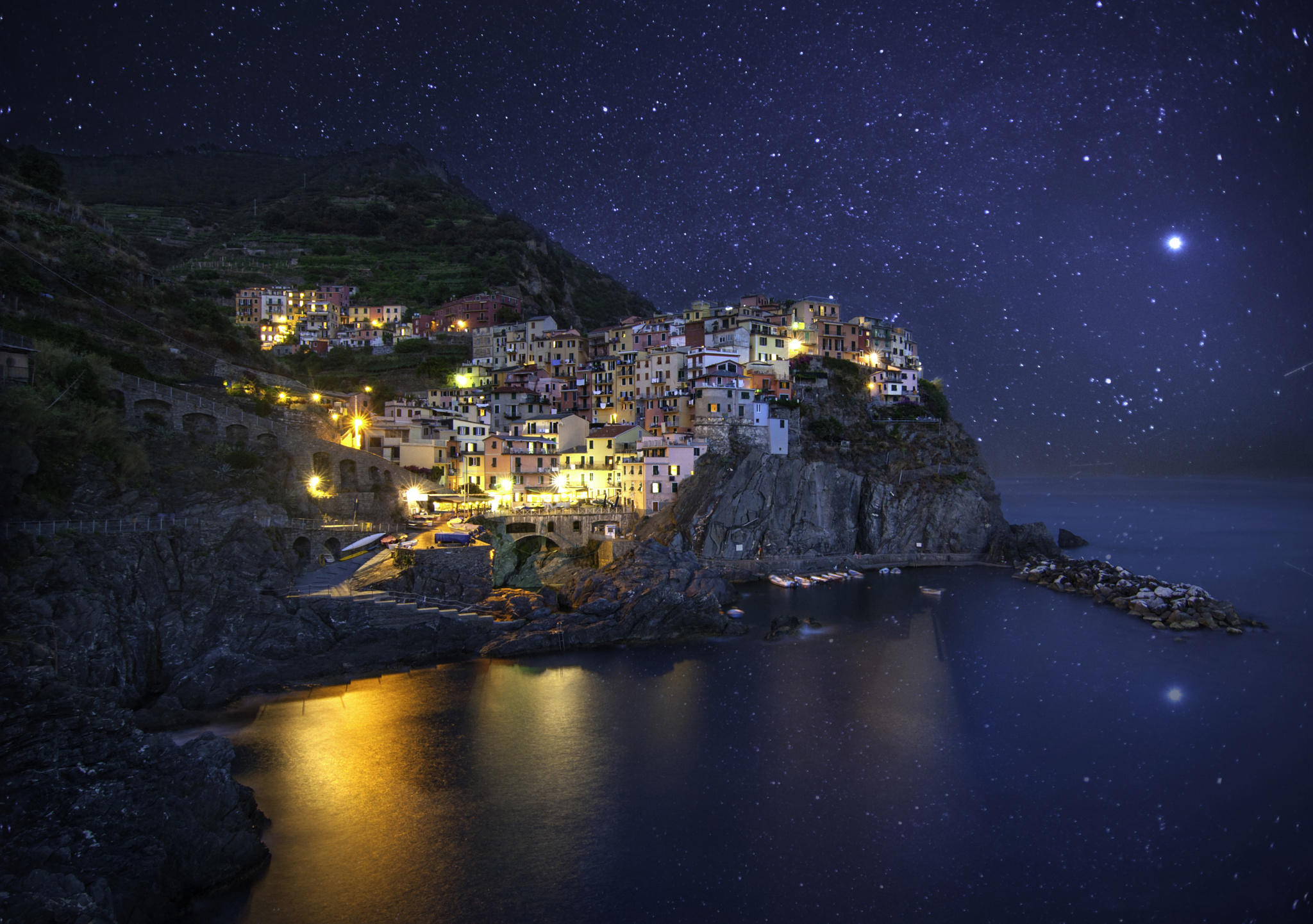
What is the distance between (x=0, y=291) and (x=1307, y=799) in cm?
3585

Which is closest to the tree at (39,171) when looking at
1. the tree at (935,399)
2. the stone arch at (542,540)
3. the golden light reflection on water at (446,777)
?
the stone arch at (542,540)

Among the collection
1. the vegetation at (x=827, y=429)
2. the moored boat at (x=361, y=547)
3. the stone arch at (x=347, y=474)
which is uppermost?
the vegetation at (x=827, y=429)

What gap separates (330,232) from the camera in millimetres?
67812

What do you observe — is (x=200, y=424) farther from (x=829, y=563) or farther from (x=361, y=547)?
(x=829, y=563)

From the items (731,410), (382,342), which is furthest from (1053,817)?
(382,342)

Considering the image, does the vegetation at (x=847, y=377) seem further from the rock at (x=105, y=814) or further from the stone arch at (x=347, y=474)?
the rock at (x=105, y=814)

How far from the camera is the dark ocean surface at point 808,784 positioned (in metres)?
10.3

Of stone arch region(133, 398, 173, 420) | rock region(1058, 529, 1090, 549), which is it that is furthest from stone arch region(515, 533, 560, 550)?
rock region(1058, 529, 1090, 549)

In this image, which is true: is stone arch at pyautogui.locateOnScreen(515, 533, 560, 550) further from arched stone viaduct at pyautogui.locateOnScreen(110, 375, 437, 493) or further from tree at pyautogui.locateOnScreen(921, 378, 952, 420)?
tree at pyautogui.locateOnScreen(921, 378, 952, 420)

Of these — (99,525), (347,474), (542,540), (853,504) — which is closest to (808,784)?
(99,525)

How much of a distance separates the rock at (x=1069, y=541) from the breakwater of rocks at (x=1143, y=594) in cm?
994

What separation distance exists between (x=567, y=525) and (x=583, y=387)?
13544 mm

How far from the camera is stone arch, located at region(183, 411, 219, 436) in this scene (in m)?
21.9

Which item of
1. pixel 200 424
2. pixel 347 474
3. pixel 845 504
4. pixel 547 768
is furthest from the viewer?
pixel 845 504
